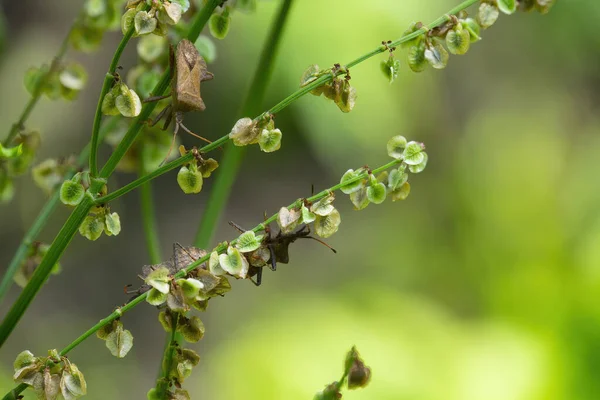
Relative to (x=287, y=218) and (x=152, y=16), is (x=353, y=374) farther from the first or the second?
(x=152, y=16)

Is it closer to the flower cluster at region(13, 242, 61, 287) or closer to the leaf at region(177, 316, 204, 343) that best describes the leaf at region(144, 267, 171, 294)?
the leaf at region(177, 316, 204, 343)

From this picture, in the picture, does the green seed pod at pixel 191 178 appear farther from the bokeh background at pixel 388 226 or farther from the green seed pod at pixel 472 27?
the bokeh background at pixel 388 226

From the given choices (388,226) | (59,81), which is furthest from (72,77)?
(388,226)

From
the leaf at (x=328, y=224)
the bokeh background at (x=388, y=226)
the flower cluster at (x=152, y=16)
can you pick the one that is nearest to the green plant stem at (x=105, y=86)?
the flower cluster at (x=152, y=16)

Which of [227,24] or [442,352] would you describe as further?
[442,352]

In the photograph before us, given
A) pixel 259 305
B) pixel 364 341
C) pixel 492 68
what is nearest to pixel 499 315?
pixel 364 341

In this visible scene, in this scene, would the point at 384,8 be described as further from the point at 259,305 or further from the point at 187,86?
the point at 187,86
